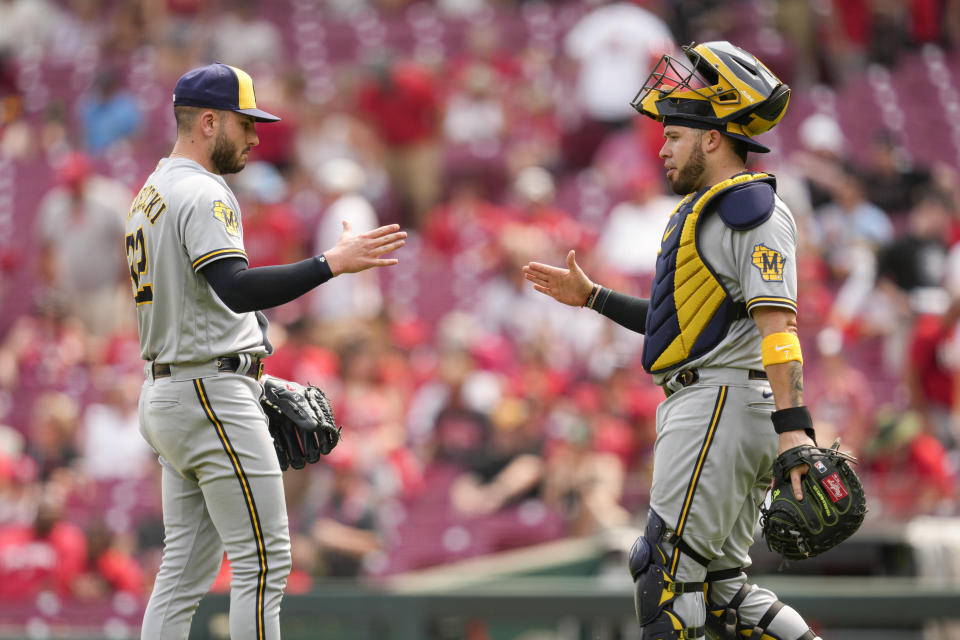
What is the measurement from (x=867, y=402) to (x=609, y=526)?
7.55ft

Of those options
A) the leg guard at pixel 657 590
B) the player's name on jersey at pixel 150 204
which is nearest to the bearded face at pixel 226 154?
the player's name on jersey at pixel 150 204

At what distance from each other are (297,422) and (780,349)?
162 cm

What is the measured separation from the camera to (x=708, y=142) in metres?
4.24

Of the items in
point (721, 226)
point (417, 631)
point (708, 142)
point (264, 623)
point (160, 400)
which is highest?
point (708, 142)

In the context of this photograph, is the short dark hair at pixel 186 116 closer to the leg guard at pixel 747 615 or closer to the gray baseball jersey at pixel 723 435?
the gray baseball jersey at pixel 723 435

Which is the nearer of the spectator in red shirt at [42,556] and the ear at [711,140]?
the ear at [711,140]

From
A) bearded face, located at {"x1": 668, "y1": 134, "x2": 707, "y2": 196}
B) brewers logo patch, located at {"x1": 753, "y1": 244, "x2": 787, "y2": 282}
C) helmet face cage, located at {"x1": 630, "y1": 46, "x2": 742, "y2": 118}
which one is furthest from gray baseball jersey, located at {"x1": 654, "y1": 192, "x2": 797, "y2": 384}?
helmet face cage, located at {"x1": 630, "y1": 46, "x2": 742, "y2": 118}

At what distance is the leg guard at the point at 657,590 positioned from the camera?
4.02 m

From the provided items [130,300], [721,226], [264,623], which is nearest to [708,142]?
[721,226]

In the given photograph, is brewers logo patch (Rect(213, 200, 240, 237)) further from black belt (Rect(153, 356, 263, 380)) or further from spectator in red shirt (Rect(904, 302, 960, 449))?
spectator in red shirt (Rect(904, 302, 960, 449))

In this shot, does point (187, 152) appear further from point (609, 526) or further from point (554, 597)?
point (609, 526)

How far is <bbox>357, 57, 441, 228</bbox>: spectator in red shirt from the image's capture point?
12.4 m

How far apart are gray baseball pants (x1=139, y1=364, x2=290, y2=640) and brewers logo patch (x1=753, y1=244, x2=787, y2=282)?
5.46 ft

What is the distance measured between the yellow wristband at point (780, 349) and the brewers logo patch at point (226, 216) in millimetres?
1700
